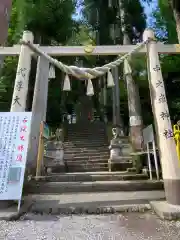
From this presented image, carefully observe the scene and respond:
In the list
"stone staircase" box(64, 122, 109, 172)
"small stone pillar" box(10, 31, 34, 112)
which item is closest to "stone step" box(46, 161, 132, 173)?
"stone staircase" box(64, 122, 109, 172)

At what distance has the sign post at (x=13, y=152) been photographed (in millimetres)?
3826

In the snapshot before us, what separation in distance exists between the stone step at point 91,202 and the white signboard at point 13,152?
0.55 meters

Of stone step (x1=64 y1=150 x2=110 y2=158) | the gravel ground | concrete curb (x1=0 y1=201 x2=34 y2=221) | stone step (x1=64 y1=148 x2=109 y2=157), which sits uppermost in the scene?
stone step (x1=64 y1=148 x2=109 y2=157)

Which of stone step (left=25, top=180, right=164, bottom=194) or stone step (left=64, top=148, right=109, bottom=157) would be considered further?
stone step (left=64, top=148, right=109, bottom=157)

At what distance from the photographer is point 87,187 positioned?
222 inches

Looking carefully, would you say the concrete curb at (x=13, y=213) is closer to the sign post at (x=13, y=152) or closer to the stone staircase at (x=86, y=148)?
the sign post at (x=13, y=152)

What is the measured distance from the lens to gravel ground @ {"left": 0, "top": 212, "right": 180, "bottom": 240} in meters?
2.79

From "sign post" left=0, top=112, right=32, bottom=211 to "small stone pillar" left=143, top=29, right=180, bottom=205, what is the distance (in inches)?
105

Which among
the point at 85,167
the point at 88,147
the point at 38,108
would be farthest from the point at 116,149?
the point at 38,108

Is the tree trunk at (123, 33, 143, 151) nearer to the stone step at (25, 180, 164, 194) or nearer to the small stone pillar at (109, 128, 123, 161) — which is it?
the small stone pillar at (109, 128, 123, 161)

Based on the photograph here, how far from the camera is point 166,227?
3.10 meters

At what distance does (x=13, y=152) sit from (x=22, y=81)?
1798 mm

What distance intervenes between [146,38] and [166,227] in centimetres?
420

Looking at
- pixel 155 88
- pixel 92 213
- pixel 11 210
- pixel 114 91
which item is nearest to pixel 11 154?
pixel 11 210
